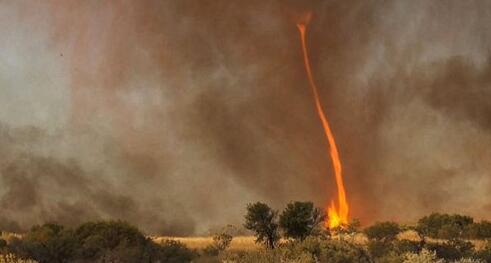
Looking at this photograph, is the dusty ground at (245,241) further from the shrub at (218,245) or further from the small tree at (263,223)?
the small tree at (263,223)

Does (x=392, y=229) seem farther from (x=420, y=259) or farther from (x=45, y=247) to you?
(x=45, y=247)

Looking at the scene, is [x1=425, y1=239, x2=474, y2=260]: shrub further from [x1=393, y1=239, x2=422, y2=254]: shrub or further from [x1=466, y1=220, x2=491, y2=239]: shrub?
[x1=466, y1=220, x2=491, y2=239]: shrub

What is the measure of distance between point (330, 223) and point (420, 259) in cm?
3713

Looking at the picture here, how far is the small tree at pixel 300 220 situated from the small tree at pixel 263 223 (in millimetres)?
1387

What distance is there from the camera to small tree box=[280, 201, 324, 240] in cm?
7225

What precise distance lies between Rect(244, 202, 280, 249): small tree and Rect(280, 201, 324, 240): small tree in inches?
54.6

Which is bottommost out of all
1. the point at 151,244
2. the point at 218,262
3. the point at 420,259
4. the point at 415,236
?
the point at 420,259

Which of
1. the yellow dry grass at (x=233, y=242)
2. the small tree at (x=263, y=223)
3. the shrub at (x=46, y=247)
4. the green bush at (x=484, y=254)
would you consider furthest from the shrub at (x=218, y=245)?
the green bush at (x=484, y=254)

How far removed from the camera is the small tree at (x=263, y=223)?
73.8 m

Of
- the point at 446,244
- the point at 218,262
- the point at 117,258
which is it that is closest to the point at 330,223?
the point at 446,244

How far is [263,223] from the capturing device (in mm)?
74125

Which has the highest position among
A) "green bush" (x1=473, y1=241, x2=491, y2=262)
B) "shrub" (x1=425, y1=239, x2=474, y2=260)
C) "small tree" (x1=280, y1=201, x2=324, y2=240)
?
"small tree" (x1=280, y1=201, x2=324, y2=240)

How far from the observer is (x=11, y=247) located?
69562 millimetres

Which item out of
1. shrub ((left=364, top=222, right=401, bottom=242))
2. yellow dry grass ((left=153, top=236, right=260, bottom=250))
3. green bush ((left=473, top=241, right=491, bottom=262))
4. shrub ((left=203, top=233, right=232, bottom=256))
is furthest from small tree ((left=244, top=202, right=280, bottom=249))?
green bush ((left=473, top=241, right=491, bottom=262))
